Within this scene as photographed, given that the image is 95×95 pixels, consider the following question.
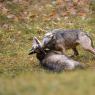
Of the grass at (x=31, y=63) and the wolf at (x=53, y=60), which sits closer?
the grass at (x=31, y=63)

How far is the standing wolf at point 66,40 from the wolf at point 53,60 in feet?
1.01

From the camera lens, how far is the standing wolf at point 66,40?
514 inches

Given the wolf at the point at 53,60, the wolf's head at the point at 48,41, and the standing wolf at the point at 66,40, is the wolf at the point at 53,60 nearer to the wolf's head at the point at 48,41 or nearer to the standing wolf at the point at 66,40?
the wolf's head at the point at 48,41

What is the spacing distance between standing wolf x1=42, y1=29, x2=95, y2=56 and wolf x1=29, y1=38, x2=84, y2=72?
31 centimetres

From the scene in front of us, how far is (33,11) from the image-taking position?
18.8 metres

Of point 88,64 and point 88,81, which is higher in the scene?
point 88,81

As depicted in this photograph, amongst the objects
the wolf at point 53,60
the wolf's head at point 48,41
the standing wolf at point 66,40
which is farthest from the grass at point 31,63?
the wolf's head at point 48,41

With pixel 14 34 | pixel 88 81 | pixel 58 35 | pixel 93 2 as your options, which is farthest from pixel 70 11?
pixel 88 81

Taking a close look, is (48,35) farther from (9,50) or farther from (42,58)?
(9,50)

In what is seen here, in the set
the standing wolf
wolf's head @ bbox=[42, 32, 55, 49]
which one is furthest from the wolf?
the standing wolf

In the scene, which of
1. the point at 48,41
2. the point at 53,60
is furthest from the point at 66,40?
the point at 53,60

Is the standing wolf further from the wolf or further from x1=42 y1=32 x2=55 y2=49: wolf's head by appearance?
the wolf

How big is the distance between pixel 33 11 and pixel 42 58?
20.8 feet

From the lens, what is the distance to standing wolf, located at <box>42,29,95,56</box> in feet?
42.8
